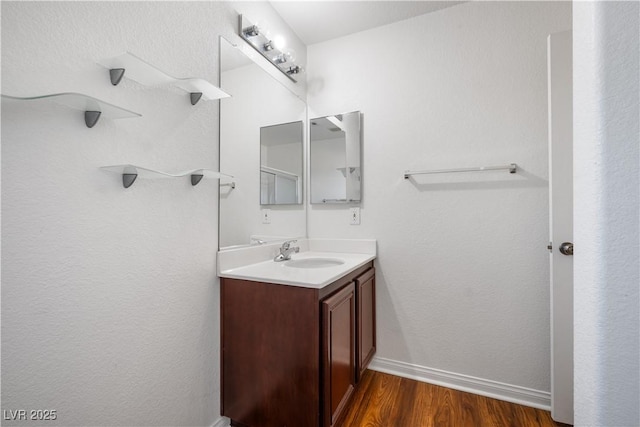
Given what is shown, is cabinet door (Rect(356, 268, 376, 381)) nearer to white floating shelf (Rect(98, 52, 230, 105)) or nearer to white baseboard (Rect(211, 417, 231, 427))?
white baseboard (Rect(211, 417, 231, 427))

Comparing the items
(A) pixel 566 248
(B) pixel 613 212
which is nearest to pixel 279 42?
(B) pixel 613 212

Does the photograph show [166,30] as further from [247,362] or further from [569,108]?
[569,108]

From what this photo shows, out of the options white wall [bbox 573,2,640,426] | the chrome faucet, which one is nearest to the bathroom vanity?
the chrome faucet

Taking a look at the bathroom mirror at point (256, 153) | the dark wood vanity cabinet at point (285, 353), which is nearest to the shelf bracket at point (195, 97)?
the bathroom mirror at point (256, 153)

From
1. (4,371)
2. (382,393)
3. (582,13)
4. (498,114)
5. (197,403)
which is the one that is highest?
(498,114)

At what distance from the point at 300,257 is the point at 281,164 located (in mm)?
683

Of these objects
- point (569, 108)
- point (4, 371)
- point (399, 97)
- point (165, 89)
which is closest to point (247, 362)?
point (4, 371)

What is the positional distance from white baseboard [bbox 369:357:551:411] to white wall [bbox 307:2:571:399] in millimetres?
32

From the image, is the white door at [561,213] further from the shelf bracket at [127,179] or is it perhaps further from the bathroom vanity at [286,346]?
the shelf bracket at [127,179]

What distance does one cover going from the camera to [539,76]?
1674 mm

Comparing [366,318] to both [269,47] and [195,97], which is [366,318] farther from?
[269,47]

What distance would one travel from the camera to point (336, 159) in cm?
218

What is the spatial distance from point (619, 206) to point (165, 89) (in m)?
1.45

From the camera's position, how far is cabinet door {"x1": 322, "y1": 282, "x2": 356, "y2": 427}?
49.8 inches
